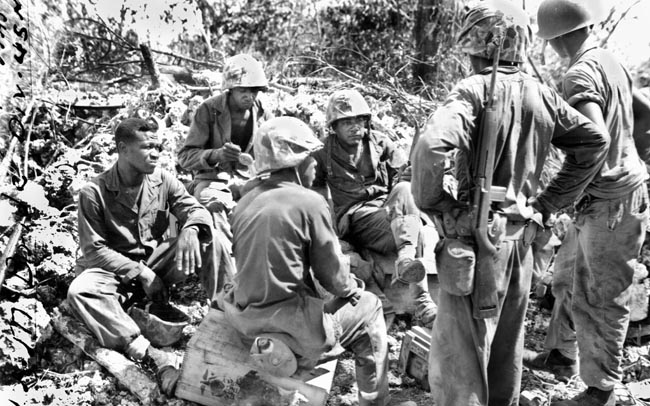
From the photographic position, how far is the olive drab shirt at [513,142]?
314cm

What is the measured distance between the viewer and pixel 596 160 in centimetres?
346

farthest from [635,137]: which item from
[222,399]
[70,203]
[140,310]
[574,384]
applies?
[70,203]

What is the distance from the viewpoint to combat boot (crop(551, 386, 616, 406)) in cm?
425

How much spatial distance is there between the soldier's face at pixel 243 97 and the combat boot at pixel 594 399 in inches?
145

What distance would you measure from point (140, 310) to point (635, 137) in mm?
3701

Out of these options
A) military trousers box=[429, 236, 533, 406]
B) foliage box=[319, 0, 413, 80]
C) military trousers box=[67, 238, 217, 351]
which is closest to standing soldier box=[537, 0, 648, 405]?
military trousers box=[429, 236, 533, 406]

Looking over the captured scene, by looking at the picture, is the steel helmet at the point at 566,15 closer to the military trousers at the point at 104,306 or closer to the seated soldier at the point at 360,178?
the seated soldier at the point at 360,178

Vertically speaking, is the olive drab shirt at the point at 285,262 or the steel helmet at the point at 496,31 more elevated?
the steel helmet at the point at 496,31

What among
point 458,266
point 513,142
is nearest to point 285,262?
point 458,266

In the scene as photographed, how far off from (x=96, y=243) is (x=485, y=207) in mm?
Result: 2842

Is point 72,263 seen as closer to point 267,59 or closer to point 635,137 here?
point 635,137

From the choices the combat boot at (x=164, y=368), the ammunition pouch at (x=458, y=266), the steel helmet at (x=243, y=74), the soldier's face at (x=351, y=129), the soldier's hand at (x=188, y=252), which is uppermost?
the steel helmet at (x=243, y=74)

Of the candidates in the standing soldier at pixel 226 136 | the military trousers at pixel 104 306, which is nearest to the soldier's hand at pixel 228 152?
the standing soldier at pixel 226 136

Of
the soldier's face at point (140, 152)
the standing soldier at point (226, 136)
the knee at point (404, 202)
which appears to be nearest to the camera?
the soldier's face at point (140, 152)
